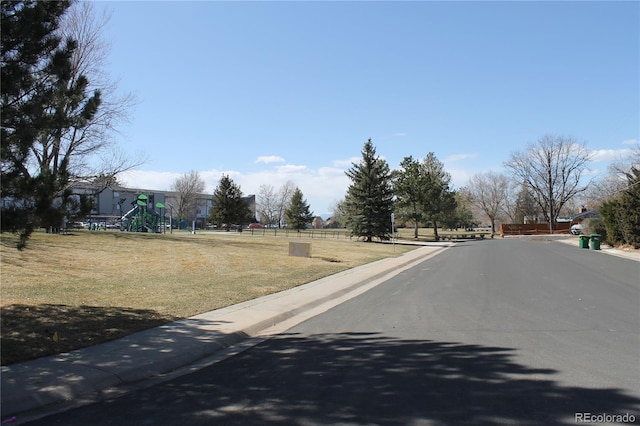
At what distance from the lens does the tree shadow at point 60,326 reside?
21.1ft

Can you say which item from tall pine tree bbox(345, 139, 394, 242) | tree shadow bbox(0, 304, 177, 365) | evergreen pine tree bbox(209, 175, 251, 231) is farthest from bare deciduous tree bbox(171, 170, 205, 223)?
tree shadow bbox(0, 304, 177, 365)

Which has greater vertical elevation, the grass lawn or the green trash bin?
the green trash bin

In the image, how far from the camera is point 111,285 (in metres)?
12.4

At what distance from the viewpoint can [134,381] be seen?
5664 mm

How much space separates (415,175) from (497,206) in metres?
47.4

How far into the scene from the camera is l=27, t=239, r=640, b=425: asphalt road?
4398mm

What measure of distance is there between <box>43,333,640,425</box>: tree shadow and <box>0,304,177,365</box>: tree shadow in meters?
2.15

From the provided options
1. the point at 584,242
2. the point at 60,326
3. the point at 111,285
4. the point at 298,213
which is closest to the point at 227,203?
the point at 298,213

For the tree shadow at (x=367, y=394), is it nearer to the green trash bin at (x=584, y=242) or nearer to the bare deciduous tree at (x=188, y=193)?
the green trash bin at (x=584, y=242)

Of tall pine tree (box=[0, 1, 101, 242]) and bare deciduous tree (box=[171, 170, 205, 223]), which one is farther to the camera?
bare deciduous tree (box=[171, 170, 205, 223])

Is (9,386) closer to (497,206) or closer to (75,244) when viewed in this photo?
(75,244)

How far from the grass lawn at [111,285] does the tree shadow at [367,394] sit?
8.34ft

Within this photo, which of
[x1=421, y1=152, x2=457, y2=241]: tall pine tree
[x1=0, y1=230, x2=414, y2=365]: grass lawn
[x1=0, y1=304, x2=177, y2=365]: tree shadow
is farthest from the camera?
[x1=421, y1=152, x2=457, y2=241]: tall pine tree

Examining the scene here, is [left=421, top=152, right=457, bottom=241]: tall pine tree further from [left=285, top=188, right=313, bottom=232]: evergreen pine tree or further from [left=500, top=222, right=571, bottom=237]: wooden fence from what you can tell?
[left=285, top=188, right=313, bottom=232]: evergreen pine tree
